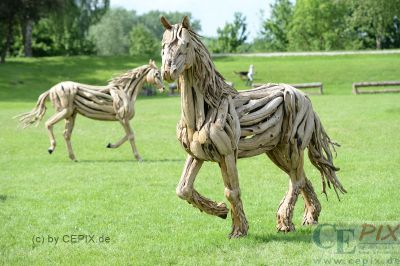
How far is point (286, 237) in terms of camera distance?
24.2ft

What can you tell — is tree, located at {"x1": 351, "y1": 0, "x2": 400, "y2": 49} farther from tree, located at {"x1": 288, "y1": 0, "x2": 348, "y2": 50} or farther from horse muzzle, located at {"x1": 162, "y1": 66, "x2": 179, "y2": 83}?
horse muzzle, located at {"x1": 162, "y1": 66, "x2": 179, "y2": 83}

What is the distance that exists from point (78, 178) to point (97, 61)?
43192 mm

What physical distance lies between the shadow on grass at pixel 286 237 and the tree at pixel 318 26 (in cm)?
7198

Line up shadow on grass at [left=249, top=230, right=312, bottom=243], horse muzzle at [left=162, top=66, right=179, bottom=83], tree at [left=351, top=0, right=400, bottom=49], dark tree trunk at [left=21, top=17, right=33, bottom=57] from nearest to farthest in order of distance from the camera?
horse muzzle at [left=162, top=66, right=179, bottom=83] → shadow on grass at [left=249, top=230, right=312, bottom=243] → dark tree trunk at [left=21, top=17, right=33, bottom=57] → tree at [left=351, top=0, right=400, bottom=49]

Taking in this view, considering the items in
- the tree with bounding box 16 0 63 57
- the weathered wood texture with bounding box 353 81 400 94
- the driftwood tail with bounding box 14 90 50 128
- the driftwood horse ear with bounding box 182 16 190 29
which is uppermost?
the tree with bounding box 16 0 63 57

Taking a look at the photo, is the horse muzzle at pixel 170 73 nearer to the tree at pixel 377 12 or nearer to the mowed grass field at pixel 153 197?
the mowed grass field at pixel 153 197

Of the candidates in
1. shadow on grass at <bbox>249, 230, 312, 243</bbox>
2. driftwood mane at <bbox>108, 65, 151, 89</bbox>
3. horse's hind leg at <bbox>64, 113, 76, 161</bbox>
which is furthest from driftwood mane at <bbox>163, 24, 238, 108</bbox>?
horse's hind leg at <bbox>64, 113, 76, 161</bbox>

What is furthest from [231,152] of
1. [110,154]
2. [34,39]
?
[34,39]

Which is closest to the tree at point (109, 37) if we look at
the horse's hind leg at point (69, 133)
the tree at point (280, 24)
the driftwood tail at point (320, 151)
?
the tree at point (280, 24)

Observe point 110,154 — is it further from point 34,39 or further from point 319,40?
point 319,40

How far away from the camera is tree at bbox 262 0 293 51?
89.1 metres

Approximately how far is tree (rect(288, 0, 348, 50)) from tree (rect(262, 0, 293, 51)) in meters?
5.13

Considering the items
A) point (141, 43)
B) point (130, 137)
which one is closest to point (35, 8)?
point (130, 137)

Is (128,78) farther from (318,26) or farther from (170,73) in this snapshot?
(318,26)
